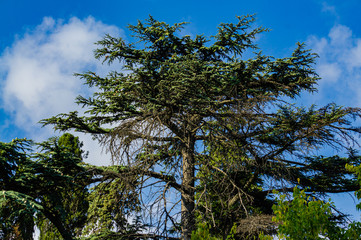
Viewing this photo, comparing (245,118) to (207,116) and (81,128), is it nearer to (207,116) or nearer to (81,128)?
(207,116)

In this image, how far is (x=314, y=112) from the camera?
960cm

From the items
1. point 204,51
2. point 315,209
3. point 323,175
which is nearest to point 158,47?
point 204,51

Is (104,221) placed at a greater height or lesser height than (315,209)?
greater

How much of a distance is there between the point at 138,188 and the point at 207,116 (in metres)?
2.98

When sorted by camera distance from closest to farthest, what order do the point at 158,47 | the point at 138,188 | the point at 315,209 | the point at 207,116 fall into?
the point at 315,209, the point at 138,188, the point at 207,116, the point at 158,47

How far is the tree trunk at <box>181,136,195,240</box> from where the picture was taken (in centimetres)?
941

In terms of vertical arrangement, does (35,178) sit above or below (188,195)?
above

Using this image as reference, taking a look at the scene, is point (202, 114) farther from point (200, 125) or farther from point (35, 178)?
point (35, 178)

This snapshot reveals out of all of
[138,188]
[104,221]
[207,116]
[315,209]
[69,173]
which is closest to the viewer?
[315,209]

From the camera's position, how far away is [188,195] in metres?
10.4

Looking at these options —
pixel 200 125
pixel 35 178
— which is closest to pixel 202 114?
pixel 200 125

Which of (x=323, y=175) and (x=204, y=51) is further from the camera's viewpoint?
(x=204, y=51)

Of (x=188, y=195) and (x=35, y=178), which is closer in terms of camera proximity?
(x=35, y=178)

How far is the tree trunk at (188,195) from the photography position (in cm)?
→ 941
